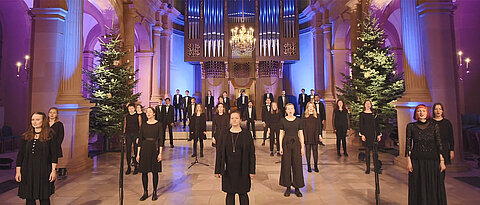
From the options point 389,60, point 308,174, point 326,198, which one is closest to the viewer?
point 326,198

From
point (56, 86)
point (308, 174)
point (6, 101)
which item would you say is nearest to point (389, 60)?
point (308, 174)

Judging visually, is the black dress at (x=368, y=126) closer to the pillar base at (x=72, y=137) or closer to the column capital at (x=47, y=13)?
the pillar base at (x=72, y=137)

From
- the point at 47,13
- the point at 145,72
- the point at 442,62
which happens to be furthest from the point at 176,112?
the point at 442,62

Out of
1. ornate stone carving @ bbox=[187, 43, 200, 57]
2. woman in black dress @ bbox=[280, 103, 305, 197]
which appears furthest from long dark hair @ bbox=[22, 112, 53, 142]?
ornate stone carving @ bbox=[187, 43, 200, 57]

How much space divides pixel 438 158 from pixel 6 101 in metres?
13.0

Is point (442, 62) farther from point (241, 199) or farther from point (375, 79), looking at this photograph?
point (241, 199)

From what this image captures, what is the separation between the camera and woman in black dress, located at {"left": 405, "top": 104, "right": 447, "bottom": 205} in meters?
3.09

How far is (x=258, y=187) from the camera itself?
464 centimetres

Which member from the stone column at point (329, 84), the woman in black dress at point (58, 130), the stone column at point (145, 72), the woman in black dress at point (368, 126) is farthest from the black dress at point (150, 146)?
the stone column at point (329, 84)

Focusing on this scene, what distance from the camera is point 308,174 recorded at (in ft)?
18.0

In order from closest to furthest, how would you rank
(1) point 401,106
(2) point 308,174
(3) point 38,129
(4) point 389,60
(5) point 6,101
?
(3) point 38,129, (2) point 308,174, (1) point 401,106, (4) point 389,60, (5) point 6,101

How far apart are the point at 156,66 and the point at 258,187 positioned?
9.70 metres

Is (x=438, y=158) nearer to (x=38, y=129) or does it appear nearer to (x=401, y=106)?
(x=401, y=106)

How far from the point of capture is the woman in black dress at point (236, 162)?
2926 millimetres
